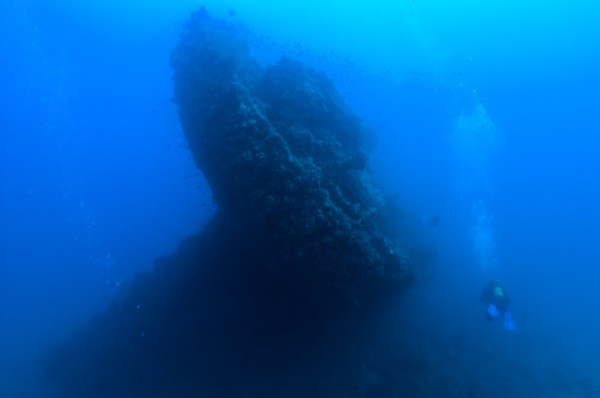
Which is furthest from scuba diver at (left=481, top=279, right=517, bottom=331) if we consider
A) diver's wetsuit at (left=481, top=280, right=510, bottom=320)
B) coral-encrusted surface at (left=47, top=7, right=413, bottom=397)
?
coral-encrusted surface at (left=47, top=7, right=413, bottom=397)

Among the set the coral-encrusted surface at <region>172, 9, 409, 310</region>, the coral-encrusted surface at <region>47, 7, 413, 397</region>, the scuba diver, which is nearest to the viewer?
the coral-encrusted surface at <region>172, 9, 409, 310</region>

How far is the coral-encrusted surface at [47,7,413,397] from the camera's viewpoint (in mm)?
9242

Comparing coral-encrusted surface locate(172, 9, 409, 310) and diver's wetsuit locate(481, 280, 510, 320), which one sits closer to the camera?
coral-encrusted surface locate(172, 9, 409, 310)

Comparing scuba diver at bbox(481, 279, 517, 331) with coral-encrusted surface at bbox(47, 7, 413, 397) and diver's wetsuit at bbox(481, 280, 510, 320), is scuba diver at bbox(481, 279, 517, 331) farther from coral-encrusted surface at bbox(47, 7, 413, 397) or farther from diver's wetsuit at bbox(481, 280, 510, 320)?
coral-encrusted surface at bbox(47, 7, 413, 397)

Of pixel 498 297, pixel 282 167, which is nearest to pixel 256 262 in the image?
pixel 282 167

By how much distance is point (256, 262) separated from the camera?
12047mm

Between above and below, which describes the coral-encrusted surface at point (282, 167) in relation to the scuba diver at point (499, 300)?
below

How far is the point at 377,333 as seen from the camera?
14.0 meters

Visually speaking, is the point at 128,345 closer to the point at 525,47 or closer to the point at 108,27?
the point at 525,47

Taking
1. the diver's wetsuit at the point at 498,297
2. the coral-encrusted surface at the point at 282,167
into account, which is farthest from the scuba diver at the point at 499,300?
the coral-encrusted surface at the point at 282,167

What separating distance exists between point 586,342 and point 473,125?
81.5 ft

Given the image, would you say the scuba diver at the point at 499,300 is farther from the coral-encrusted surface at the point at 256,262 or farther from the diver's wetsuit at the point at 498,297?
the coral-encrusted surface at the point at 256,262

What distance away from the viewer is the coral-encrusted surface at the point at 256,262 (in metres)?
9.24

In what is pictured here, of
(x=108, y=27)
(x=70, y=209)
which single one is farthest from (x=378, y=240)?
(x=70, y=209)
